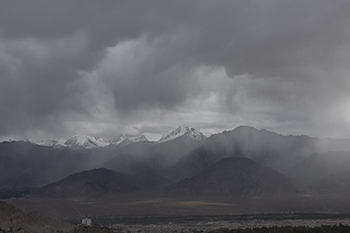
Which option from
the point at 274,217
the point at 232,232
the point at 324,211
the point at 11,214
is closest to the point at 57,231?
the point at 11,214

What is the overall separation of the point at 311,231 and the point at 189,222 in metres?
78.0

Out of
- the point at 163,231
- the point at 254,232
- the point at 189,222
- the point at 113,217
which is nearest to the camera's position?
the point at 254,232

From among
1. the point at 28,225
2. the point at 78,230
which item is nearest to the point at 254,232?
the point at 78,230

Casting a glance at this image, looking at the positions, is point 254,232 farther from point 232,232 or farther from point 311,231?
point 311,231

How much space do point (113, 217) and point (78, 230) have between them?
13925cm

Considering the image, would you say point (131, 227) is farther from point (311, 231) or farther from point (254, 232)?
point (311, 231)

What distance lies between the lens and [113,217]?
191750mm

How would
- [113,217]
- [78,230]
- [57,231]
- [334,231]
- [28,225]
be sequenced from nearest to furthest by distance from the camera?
[78,230] < [334,231] < [28,225] < [57,231] < [113,217]

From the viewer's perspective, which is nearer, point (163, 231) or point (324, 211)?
point (163, 231)

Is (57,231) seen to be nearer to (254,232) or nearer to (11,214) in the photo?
(11,214)

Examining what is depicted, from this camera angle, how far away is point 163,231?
13562 cm

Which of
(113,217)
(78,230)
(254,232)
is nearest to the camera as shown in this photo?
(78,230)

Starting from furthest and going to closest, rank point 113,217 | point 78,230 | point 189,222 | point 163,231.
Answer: point 113,217
point 189,222
point 163,231
point 78,230

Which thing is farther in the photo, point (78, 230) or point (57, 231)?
point (57, 231)
